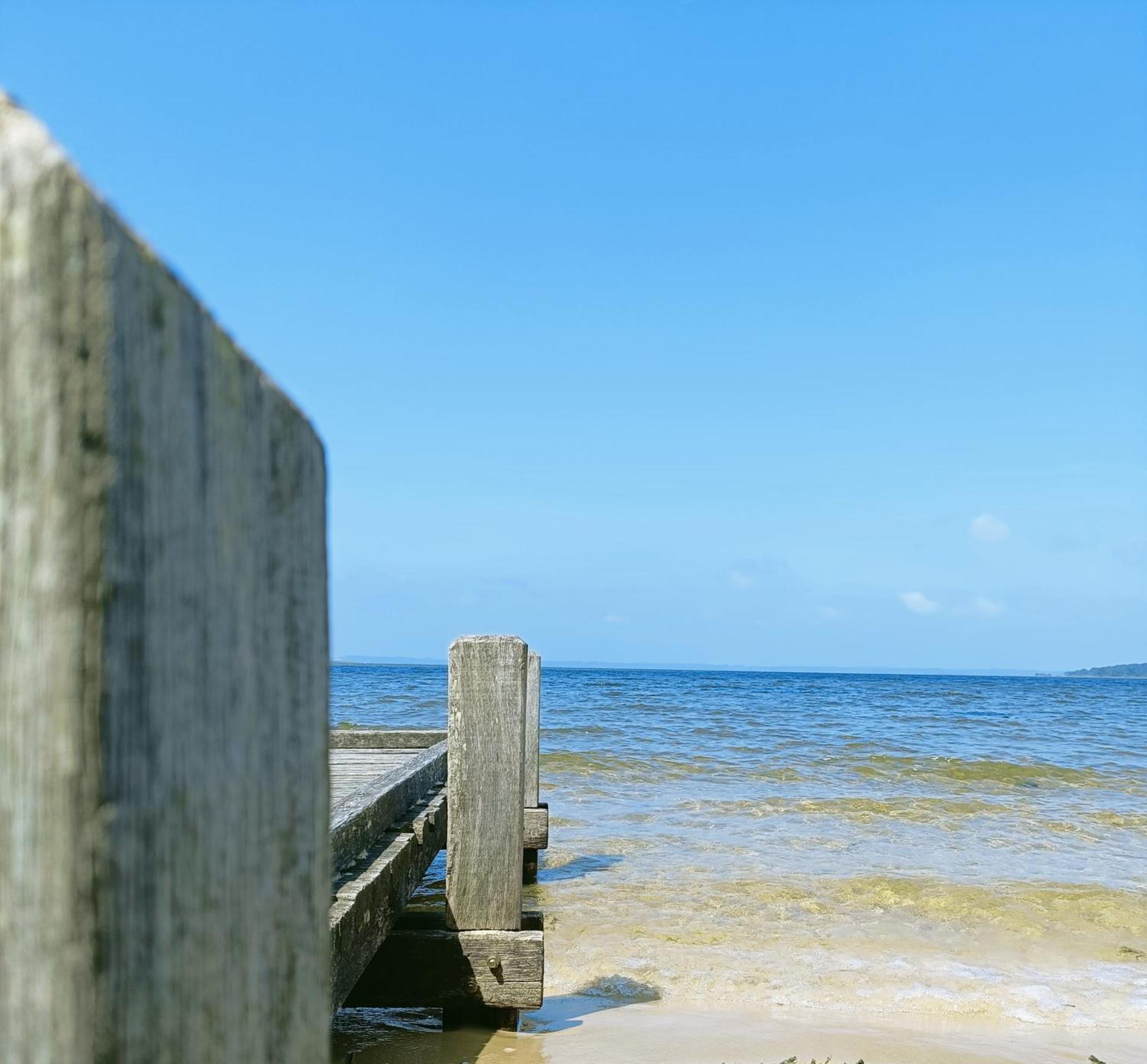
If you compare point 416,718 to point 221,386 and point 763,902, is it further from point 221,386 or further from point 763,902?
point 221,386

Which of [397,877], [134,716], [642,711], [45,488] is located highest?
[45,488]

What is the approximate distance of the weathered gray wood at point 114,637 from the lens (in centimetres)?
45

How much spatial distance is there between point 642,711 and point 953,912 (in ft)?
60.3

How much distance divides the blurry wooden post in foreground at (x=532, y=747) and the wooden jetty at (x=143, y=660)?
6.34 metres

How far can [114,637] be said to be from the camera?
0.47 metres

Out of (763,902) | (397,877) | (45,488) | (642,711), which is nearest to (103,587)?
(45,488)

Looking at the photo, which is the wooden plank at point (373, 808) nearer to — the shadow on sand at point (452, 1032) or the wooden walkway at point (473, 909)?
the wooden walkway at point (473, 909)

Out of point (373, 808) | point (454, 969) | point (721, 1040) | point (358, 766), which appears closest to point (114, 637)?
point (373, 808)

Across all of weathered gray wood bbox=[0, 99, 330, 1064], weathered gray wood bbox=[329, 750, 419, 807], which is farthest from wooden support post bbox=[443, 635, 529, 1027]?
weathered gray wood bbox=[0, 99, 330, 1064]

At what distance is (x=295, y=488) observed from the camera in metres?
0.68

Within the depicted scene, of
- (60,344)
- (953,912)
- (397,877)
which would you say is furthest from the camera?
(953,912)

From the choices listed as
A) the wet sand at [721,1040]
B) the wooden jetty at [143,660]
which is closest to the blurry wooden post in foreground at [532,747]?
the wet sand at [721,1040]

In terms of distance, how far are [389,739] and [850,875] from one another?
3.44m

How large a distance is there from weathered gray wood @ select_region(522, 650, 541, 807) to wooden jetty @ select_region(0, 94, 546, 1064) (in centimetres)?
647
